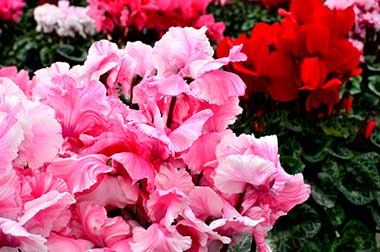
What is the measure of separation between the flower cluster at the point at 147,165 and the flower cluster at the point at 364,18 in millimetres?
2088

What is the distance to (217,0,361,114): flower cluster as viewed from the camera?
5.67 ft

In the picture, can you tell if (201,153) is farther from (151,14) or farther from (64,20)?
(64,20)

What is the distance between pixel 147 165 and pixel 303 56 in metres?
0.98

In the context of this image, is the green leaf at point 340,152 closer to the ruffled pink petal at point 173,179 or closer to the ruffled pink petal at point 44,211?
the ruffled pink petal at point 173,179

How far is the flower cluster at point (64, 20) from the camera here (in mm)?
3877

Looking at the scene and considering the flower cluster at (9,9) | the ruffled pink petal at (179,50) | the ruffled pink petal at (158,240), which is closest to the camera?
the ruffled pink petal at (158,240)

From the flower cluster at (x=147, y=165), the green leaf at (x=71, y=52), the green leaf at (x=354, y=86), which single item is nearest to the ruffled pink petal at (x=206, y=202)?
the flower cluster at (x=147, y=165)

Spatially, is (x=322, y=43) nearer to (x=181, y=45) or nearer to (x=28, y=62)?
(x=181, y=45)

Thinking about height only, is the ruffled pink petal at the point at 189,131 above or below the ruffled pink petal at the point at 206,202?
above

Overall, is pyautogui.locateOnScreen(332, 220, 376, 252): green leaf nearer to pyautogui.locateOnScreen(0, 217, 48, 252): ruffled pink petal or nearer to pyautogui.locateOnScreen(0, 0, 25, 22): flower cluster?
pyautogui.locateOnScreen(0, 217, 48, 252): ruffled pink petal

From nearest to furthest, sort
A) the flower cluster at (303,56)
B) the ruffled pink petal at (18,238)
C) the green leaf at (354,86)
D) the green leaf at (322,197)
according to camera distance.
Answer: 1. the ruffled pink petal at (18,238)
2. the flower cluster at (303,56)
3. the green leaf at (322,197)
4. the green leaf at (354,86)

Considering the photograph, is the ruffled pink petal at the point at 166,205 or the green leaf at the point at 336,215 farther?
the green leaf at the point at 336,215

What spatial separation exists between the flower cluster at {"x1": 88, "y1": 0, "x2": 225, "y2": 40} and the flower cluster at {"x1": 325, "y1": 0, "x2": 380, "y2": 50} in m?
0.62

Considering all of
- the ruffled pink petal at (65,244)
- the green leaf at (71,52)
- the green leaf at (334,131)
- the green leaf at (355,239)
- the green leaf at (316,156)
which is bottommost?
the green leaf at (71,52)
